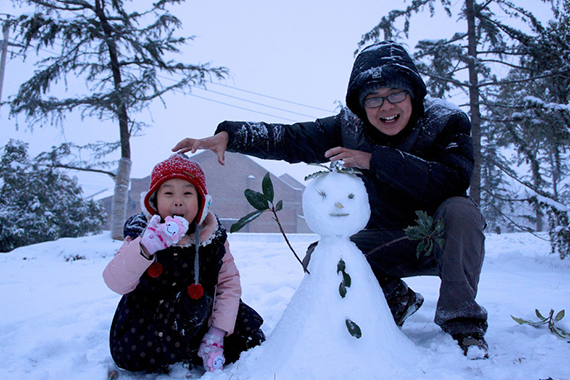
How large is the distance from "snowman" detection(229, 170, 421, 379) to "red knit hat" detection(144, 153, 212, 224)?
55 centimetres

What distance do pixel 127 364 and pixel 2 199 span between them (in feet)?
47.7

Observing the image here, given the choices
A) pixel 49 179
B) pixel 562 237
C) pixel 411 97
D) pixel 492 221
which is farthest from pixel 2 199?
pixel 492 221

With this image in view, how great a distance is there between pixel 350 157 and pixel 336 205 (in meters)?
0.27

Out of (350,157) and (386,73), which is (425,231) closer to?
(350,157)

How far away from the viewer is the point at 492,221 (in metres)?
21.6

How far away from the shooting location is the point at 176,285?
1.67 metres

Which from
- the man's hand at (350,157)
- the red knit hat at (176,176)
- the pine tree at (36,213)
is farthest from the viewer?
the pine tree at (36,213)

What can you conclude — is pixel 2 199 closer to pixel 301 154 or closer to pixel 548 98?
pixel 301 154

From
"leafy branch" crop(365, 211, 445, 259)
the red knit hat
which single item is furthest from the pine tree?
"leafy branch" crop(365, 211, 445, 259)

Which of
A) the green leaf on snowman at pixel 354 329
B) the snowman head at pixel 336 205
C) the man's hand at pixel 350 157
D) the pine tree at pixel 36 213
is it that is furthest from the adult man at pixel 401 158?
the pine tree at pixel 36 213

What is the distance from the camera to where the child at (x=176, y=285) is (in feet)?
4.87

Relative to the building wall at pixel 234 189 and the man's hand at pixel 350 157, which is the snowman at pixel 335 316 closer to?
the man's hand at pixel 350 157

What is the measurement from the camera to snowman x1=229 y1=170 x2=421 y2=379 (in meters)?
1.22

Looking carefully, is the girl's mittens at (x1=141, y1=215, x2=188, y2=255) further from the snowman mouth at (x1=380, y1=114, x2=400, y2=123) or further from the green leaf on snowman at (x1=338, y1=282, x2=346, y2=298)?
the snowman mouth at (x1=380, y1=114, x2=400, y2=123)
